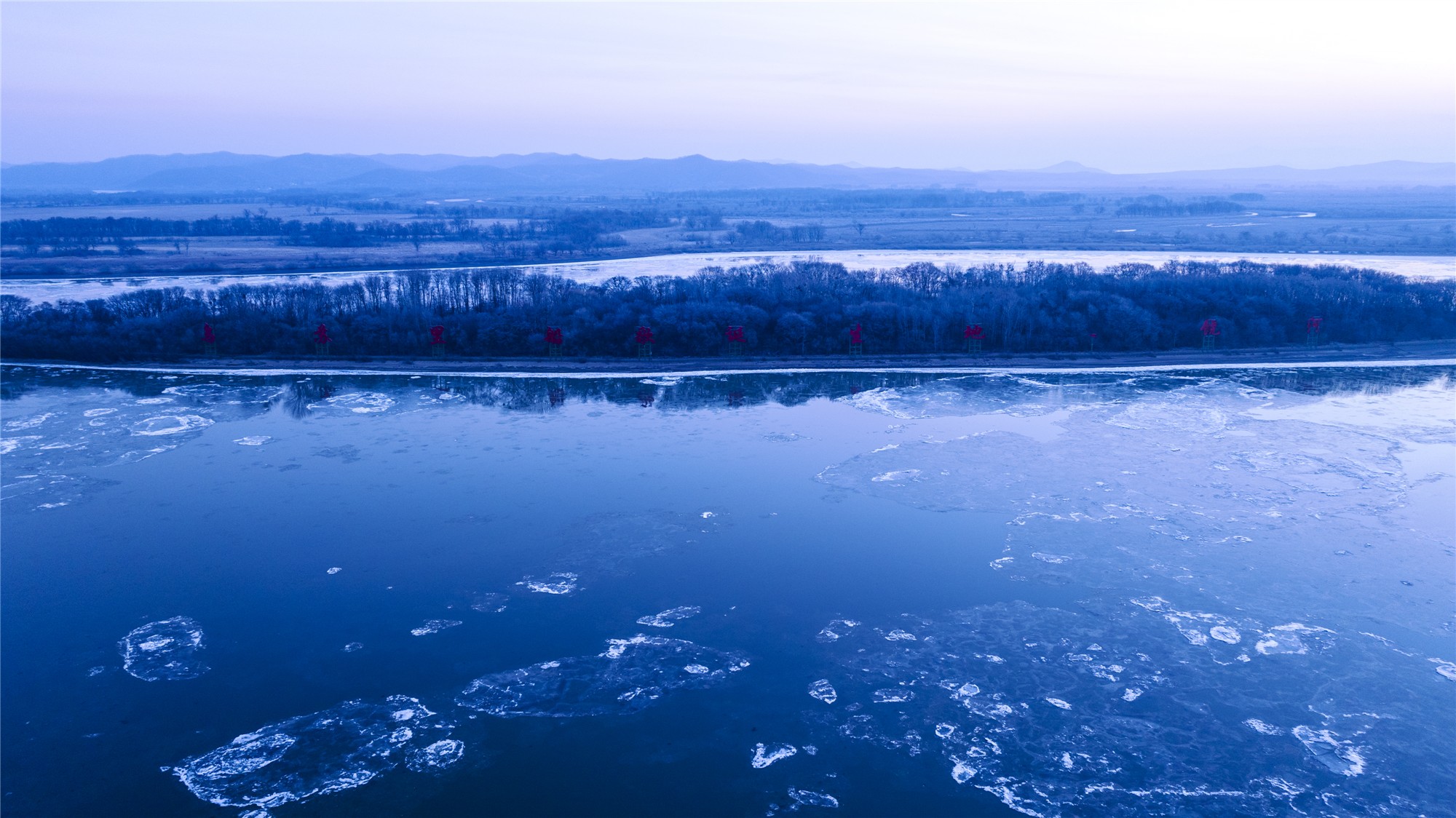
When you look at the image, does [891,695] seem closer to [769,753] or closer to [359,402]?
[769,753]

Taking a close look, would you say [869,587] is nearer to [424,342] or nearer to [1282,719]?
[1282,719]

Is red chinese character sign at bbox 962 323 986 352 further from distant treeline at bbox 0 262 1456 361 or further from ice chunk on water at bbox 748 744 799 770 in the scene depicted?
ice chunk on water at bbox 748 744 799 770

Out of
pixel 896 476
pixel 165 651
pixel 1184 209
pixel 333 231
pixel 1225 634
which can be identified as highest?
pixel 1184 209

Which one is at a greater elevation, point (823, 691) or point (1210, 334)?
point (1210, 334)

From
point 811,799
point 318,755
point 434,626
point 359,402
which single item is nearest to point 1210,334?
point 359,402

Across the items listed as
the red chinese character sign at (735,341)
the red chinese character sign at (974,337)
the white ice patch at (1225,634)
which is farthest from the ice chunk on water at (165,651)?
the red chinese character sign at (974,337)

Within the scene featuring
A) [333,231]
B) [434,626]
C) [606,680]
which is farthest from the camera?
[333,231]

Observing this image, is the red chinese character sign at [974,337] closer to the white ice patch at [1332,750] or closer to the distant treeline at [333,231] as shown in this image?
the white ice patch at [1332,750]
